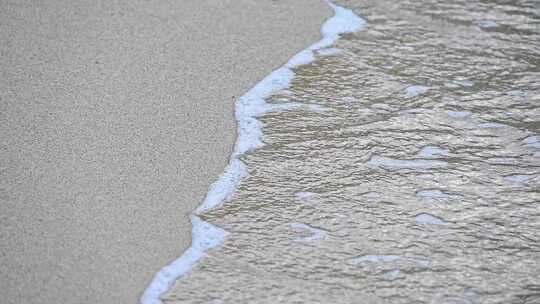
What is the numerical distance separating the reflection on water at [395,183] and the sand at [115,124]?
0.63 feet

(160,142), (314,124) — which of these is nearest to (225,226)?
(160,142)

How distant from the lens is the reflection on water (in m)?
2.37

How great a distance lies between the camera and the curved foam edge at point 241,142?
2.39m

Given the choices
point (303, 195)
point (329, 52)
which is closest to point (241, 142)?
point (303, 195)

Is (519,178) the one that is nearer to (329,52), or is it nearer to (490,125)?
(490,125)

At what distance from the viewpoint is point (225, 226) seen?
103 inches

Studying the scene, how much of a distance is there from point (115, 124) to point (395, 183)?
1.18 m

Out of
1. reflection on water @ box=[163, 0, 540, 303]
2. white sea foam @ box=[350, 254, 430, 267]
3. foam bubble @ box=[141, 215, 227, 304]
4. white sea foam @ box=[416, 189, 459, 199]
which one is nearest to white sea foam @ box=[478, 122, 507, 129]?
reflection on water @ box=[163, 0, 540, 303]

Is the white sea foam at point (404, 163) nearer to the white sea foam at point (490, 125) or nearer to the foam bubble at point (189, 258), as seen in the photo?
the white sea foam at point (490, 125)

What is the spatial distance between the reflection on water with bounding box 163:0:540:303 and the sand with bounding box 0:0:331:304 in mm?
193

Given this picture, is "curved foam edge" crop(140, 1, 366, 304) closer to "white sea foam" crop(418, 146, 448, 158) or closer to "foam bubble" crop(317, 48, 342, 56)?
"foam bubble" crop(317, 48, 342, 56)

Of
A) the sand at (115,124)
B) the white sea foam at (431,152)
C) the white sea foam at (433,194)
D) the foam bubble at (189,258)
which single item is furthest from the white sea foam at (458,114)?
the foam bubble at (189,258)

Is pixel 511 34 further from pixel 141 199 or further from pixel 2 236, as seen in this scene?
pixel 2 236

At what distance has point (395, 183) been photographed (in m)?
2.89
